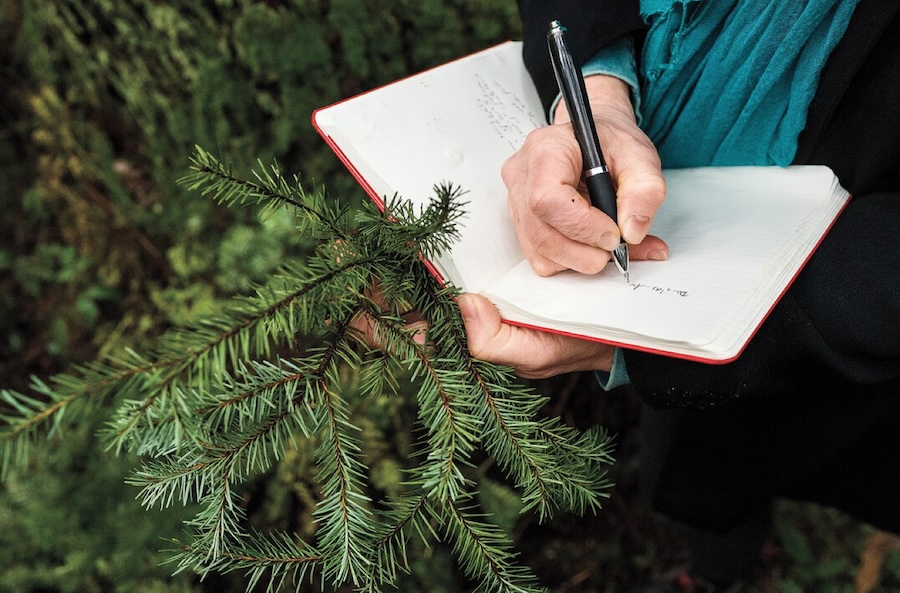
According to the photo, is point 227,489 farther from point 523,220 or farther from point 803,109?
point 803,109

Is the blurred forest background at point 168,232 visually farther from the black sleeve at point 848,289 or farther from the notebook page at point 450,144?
the black sleeve at point 848,289

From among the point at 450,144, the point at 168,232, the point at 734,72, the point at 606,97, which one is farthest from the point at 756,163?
the point at 168,232

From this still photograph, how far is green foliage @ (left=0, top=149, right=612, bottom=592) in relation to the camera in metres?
0.74

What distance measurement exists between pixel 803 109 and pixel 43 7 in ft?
7.83

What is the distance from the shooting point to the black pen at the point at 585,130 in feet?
3.10

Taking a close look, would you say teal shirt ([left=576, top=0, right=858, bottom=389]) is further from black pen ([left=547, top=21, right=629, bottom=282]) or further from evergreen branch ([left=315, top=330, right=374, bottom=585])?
evergreen branch ([left=315, top=330, right=374, bottom=585])

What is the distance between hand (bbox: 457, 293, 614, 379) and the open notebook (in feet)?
0.11

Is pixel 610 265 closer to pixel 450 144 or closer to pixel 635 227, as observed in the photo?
pixel 635 227

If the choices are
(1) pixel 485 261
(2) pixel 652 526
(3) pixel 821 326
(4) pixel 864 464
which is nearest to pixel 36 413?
(1) pixel 485 261

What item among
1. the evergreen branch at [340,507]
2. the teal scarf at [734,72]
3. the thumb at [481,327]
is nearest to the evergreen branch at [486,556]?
the evergreen branch at [340,507]

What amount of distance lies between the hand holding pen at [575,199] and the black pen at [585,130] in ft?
0.06

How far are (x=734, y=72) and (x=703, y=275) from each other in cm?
43

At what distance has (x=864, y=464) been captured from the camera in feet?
4.25

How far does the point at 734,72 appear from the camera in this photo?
1.07 m
